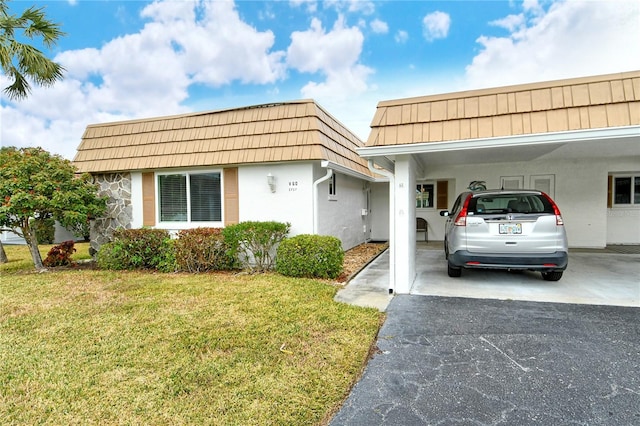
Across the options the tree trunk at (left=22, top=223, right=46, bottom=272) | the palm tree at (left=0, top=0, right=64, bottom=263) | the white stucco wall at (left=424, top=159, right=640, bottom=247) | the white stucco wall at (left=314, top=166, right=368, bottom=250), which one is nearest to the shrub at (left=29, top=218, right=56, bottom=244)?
the tree trunk at (left=22, top=223, right=46, bottom=272)

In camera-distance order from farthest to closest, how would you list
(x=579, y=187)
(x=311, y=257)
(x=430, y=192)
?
(x=430, y=192), (x=579, y=187), (x=311, y=257)

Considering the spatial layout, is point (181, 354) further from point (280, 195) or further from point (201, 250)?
point (280, 195)

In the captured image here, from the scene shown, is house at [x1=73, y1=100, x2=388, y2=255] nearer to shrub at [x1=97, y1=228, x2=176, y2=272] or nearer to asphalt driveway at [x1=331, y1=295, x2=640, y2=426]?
shrub at [x1=97, y1=228, x2=176, y2=272]

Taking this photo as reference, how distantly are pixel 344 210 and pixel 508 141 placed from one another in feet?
18.9

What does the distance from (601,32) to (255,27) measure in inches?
422

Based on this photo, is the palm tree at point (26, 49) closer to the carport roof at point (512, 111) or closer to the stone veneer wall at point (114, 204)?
the stone veneer wall at point (114, 204)

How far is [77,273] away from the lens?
770cm

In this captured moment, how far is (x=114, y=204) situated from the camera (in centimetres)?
937

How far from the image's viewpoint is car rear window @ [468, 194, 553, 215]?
17.8 feet

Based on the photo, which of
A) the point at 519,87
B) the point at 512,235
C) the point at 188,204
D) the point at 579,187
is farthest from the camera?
the point at 579,187

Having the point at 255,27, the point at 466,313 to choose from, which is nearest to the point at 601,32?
the point at 466,313

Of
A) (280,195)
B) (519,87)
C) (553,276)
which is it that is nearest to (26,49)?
(280,195)

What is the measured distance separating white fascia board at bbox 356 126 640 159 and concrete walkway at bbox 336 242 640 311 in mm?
2326

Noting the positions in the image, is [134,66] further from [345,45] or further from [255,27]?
[345,45]
